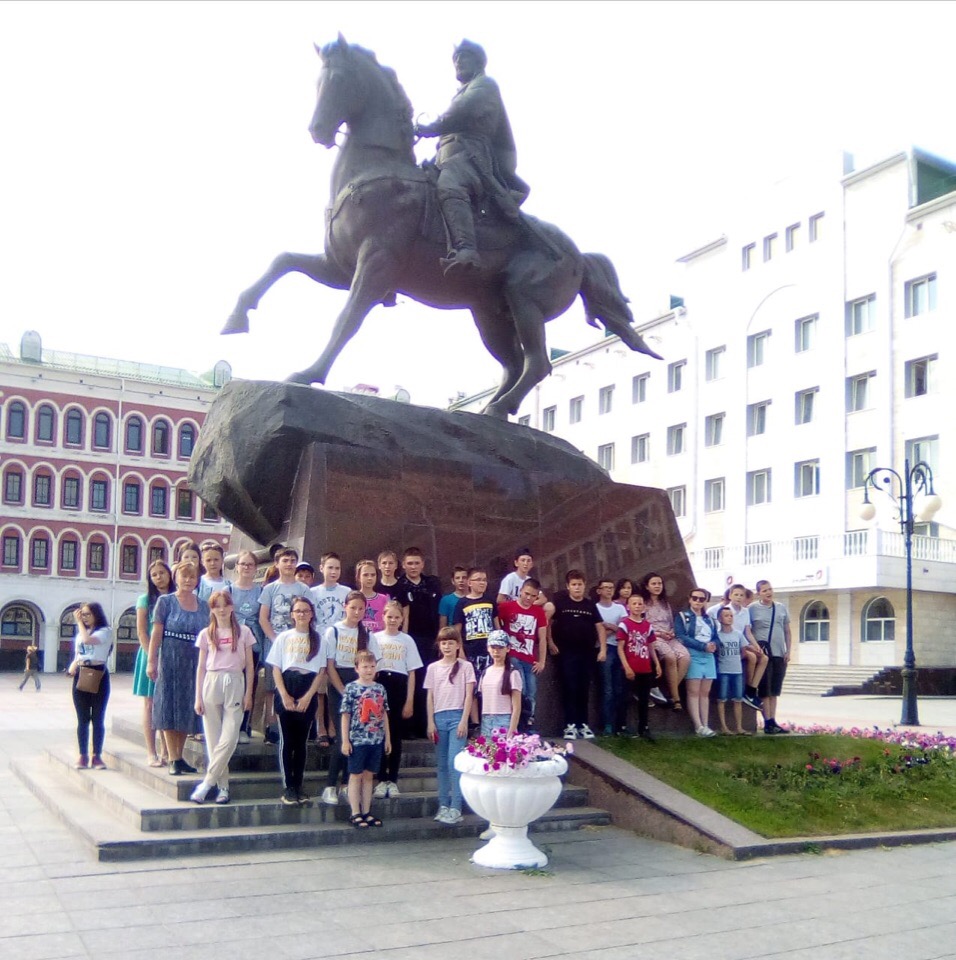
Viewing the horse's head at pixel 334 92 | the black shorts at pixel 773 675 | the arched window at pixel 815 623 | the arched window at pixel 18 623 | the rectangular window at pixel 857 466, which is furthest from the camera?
the arched window at pixel 18 623

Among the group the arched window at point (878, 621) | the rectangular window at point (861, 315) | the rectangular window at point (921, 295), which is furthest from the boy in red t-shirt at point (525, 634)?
the rectangular window at point (861, 315)

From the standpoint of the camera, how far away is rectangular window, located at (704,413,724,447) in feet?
155

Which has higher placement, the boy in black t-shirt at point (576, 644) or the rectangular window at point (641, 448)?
the rectangular window at point (641, 448)

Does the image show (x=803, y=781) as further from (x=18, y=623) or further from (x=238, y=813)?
(x=18, y=623)

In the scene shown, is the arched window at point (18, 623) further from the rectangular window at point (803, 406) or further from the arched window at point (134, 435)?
the rectangular window at point (803, 406)

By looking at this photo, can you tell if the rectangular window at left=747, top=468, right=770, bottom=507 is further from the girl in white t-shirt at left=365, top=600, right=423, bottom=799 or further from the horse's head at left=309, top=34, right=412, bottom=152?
the girl in white t-shirt at left=365, top=600, right=423, bottom=799

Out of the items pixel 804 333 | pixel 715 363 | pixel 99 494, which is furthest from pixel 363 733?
pixel 99 494

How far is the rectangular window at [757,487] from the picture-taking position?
44594 millimetres

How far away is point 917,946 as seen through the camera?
19.1 ft

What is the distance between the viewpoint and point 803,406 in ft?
141

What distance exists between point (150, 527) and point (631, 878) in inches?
2082

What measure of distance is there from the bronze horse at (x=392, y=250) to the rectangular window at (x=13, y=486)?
46.2 metres

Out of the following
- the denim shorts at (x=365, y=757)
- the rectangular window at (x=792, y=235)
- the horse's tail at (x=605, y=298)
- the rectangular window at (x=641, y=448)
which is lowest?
the denim shorts at (x=365, y=757)

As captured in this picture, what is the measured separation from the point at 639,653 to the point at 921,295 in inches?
1270
